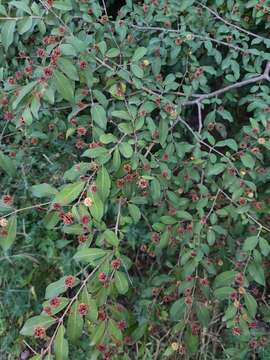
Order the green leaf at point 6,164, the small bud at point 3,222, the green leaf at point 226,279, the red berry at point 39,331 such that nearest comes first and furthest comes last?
the red berry at point 39,331, the small bud at point 3,222, the green leaf at point 6,164, the green leaf at point 226,279

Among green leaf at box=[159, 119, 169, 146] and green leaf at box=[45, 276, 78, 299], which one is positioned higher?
green leaf at box=[159, 119, 169, 146]

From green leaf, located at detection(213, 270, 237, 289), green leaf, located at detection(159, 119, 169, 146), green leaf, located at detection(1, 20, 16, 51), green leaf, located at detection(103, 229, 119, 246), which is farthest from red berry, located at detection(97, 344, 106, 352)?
green leaf, located at detection(1, 20, 16, 51)

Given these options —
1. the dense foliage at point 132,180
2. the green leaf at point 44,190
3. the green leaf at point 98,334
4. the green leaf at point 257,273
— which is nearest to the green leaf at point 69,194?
the dense foliage at point 132,180

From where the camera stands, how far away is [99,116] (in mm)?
1395

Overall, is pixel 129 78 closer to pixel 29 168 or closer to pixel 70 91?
pixel 70 91

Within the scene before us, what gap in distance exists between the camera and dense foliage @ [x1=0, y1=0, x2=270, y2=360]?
1261mm

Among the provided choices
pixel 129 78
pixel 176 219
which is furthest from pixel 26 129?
pixel 176 219

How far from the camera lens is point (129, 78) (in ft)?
4.95

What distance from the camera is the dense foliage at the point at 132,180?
1261 millimetres

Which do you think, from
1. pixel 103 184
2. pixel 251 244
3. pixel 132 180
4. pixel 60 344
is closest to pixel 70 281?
pixel 60 344

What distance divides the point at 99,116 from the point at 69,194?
30 centimetres

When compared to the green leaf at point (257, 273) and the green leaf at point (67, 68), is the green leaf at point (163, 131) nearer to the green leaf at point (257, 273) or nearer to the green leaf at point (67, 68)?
the green leaf at point (67, 68)

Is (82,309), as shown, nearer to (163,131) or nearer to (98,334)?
(98,334)

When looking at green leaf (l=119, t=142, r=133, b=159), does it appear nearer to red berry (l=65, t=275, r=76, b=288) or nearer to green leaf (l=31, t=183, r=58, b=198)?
green leaf (l=31, t=183, r=58, b=198)
